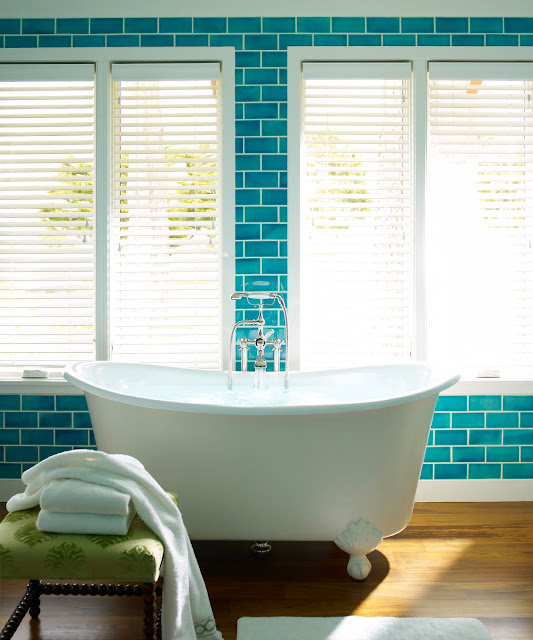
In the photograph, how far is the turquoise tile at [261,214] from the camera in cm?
341

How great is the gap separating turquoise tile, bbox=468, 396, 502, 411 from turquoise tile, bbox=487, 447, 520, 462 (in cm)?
24

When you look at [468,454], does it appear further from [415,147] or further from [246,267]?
[415,147]

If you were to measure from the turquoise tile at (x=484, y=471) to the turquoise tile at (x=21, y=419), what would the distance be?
103 inches

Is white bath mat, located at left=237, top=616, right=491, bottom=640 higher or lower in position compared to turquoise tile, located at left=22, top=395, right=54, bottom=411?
lower

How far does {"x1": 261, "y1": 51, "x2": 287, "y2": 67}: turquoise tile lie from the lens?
339cm

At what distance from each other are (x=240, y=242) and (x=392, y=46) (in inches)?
57.1

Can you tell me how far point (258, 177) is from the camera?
341 centimetres

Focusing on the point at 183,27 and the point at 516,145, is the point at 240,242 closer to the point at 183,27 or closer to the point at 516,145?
the point at 183,27

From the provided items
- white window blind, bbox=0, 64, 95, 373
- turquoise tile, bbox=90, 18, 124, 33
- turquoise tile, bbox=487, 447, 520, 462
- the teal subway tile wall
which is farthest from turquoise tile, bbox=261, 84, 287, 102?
turquoise tile, bbox=487, 447, 520, 462

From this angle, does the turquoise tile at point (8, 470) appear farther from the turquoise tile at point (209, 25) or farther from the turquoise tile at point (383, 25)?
the turquoise tile at point (383, 25)

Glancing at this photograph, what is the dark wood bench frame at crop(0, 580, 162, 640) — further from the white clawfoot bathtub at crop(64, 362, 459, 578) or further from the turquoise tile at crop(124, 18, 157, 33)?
the turquoise tile at crop(124, 18, 157, 33)

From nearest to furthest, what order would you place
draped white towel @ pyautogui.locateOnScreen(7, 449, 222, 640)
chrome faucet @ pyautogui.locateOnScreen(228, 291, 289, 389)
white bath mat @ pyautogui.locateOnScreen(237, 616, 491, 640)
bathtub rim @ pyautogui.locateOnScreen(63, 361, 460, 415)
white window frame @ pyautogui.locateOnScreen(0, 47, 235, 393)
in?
1. draped white towel @ pyautogui.locateOnScreen(7, 449, 222, 640)
2. white bath mat @ pyautogui.locateOnScreen(237, 616, 491, 640)
3. bathtub rim @ pyautogui.locateOnScreen(63, 361, 460, 415)
4. chrome faucet @ pyautogui.locateOnScreen(228, 291, 289, 389)
5. white window frame @ pyautogui.locateOnScreen(0, 47, 235, 393)

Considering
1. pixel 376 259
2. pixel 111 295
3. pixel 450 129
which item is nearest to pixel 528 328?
pixel 376 259

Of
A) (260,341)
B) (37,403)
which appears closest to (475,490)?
(260,341)
